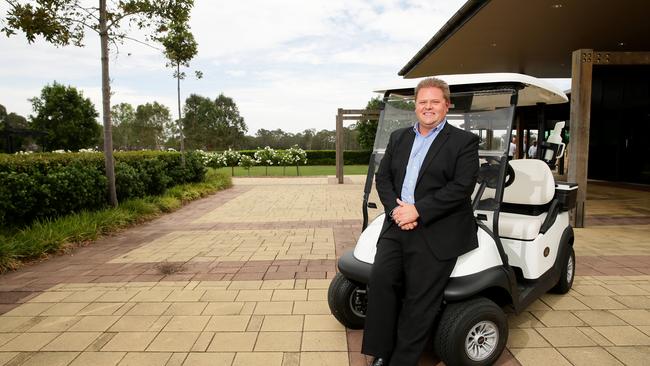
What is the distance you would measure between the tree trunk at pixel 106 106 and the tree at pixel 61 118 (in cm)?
3457

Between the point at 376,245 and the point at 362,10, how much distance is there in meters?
7.77

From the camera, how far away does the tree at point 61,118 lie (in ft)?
120

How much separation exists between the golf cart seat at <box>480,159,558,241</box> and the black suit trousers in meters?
0.99

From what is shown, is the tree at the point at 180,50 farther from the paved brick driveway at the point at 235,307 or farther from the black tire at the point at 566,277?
the black tire at the point at 566,277

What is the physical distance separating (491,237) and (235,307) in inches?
78.1

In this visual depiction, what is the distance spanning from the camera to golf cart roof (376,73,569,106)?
259 cm

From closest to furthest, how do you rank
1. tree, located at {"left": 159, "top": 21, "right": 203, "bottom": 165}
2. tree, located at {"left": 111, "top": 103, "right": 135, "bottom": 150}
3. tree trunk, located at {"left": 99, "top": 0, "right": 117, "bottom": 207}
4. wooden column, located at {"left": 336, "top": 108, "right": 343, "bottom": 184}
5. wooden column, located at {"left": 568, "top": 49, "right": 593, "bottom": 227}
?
wooden column, located at {"left": 568, "top": 49, "right": 593, "bottom": 227} → tree trunk, located at {"left": 99, "top": 0, "right": 117, "bottom": 207} → tree, located at {"left": 159, "top": 21, "right": 203, "bottom": 165} → wooden column, located at {"left": 336, "top": 108, "right": 343, "bottom": 184} → tree, located at {"left": 111, "top": 103, "right": 135, "bottom": 150}

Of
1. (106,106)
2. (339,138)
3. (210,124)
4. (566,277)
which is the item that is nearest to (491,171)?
(566,277)

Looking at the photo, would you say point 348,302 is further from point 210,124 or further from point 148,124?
point 148,124

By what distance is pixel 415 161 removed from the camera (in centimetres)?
229

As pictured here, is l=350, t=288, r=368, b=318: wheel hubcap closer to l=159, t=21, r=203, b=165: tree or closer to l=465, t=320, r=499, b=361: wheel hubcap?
l=465, t=320, r=499, b=361: wheel hubcap

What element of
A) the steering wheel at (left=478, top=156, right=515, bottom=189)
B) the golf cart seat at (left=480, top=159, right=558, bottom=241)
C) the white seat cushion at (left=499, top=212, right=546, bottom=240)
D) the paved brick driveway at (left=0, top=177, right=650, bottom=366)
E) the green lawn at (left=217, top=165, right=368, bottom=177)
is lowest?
the paved brick driveway at (left=0, top=177, right=650, bottom=366)

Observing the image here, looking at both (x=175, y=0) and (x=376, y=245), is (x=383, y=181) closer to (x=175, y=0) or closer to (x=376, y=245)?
(x=376, y=245)

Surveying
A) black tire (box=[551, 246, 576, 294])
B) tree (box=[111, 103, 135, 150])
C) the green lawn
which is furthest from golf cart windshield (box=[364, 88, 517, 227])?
tree (box=[111, 103, 135, 150])
